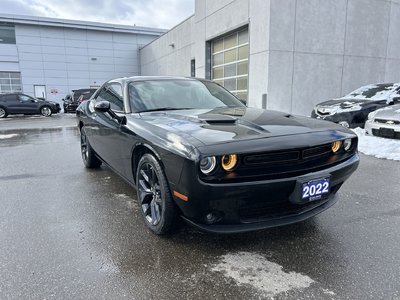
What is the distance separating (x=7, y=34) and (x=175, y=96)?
104 ft

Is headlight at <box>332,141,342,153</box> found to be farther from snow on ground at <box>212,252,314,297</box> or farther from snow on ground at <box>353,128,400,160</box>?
snow on ground at <box>353,128,400,160</box>

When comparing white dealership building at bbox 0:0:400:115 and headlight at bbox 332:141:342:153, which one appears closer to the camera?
headlight at bbox 332:141:342:153

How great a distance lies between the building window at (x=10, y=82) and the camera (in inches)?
1152

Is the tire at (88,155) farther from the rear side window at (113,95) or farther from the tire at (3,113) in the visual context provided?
the tire at (3,113)

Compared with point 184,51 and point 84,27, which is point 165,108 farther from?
point 84,27

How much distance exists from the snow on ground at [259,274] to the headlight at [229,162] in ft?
2.48

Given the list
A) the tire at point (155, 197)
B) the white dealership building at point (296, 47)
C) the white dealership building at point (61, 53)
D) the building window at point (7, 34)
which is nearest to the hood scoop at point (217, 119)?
the tire at point (155, 197)

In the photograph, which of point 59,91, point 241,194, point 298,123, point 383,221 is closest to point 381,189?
point 383,221

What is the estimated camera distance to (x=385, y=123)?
271 inches

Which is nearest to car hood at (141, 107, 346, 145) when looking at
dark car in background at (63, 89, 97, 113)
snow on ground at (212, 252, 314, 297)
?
snow on ground at (212, 252, 314, 297)

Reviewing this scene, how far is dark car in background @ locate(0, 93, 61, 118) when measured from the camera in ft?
62.8

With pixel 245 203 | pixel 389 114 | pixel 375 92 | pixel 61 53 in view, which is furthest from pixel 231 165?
pixel 61 53

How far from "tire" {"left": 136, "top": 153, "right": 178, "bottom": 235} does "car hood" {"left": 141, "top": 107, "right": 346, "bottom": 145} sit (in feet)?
1.24

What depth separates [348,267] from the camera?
2.40m
